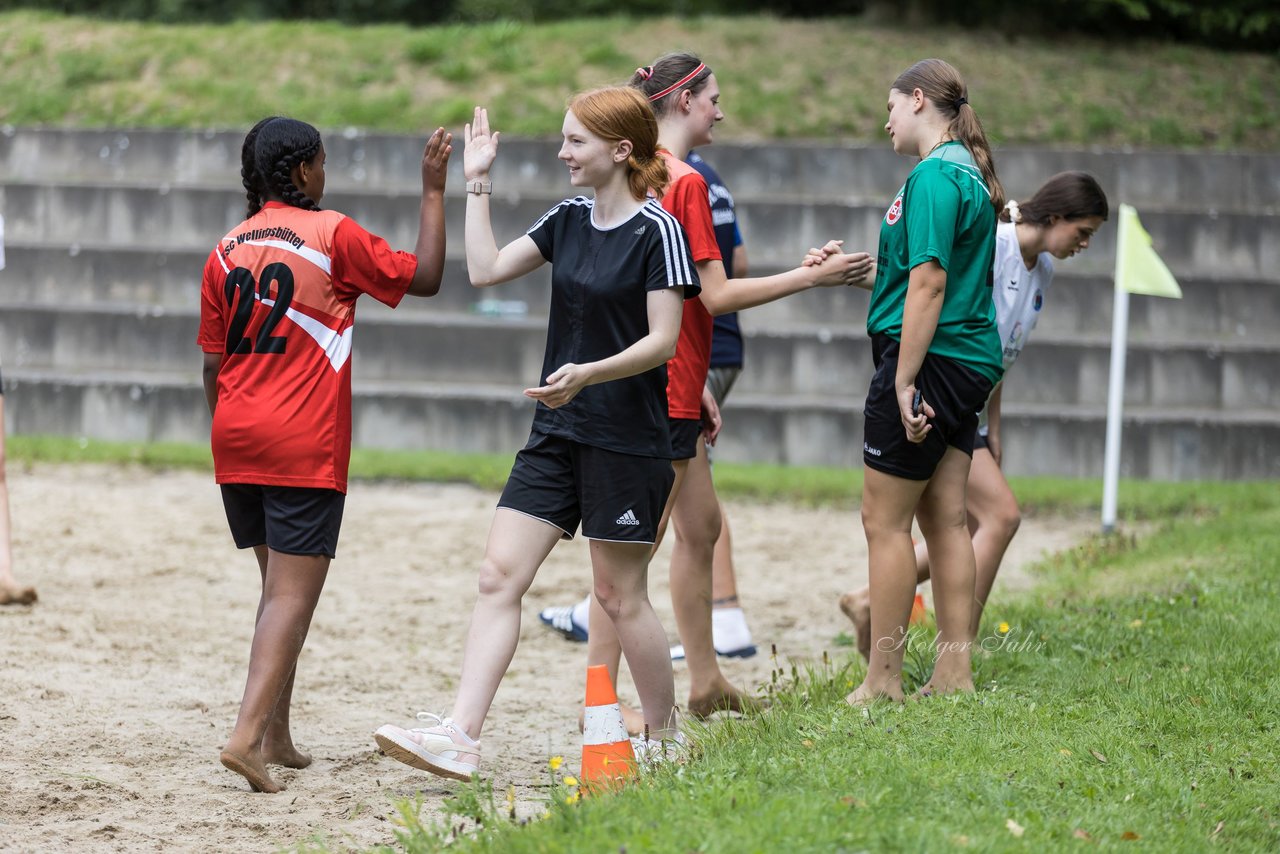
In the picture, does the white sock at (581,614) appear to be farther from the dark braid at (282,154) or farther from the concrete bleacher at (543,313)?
the concrete bleacher at (543,313)

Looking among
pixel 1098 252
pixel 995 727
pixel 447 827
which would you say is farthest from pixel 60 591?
pixel 1098 252

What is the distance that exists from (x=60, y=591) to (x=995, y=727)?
4986mm

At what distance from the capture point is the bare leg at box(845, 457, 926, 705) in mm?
4977

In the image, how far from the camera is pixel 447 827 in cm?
407

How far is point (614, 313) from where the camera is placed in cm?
444

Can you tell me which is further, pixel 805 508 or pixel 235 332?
pixel 805 508

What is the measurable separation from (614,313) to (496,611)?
95 cm

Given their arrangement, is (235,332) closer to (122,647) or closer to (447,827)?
(447,827)

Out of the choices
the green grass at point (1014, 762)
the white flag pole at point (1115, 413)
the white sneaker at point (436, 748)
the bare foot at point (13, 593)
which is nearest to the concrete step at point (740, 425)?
the white flag pole at point (1115, 413)

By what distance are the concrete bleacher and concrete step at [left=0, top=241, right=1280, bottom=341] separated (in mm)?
20

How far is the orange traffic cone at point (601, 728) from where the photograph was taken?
4453 mm

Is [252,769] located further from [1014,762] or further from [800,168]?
[800,168]

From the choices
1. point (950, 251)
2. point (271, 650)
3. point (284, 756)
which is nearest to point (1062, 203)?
point (950, 251)

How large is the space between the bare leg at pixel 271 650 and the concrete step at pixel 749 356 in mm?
8453
